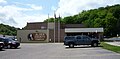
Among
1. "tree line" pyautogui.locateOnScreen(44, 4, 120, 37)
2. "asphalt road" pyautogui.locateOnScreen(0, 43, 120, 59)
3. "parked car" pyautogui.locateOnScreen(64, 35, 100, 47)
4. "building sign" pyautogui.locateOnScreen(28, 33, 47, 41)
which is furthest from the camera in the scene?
"tree line" pyautogui.locateOnScreen(44, 4, 120, 37)

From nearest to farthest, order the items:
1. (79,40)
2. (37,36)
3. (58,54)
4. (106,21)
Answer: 1. (58,54)
2. (79,40)
3. (37,36)
4. (106,21)

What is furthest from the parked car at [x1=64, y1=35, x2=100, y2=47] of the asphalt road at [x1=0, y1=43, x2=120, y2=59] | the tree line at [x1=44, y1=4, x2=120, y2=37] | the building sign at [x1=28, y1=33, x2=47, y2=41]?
the tree line at [x1=44, y1=4, x2=120, y2=37]

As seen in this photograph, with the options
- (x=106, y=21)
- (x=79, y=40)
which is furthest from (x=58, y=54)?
(x=106, y=21)

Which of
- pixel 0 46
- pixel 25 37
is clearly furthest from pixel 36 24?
pixel 0 46

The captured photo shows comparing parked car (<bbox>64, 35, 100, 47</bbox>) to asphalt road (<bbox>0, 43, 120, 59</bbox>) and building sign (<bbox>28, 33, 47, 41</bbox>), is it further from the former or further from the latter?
building sign (<bbox>28, 33, 47, 41</bbox>)

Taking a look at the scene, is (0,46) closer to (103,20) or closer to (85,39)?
(85,39)

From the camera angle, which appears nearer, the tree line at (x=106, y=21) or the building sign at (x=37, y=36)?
the building sign at (x=37, y=36)

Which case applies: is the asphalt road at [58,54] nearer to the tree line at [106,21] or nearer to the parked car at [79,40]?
the parked car at [79,40]

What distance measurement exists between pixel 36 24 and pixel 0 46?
2897 inches

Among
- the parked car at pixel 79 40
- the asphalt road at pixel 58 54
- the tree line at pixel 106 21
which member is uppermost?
the tree line at pixel 106 21

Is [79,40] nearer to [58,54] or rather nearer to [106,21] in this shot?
[58,54]

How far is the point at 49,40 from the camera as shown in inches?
3167

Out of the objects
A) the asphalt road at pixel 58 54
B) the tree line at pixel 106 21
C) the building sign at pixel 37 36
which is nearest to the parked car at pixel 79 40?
the asphalt road at pixel 58 54

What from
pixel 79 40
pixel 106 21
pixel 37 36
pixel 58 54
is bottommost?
pixel 58 54
